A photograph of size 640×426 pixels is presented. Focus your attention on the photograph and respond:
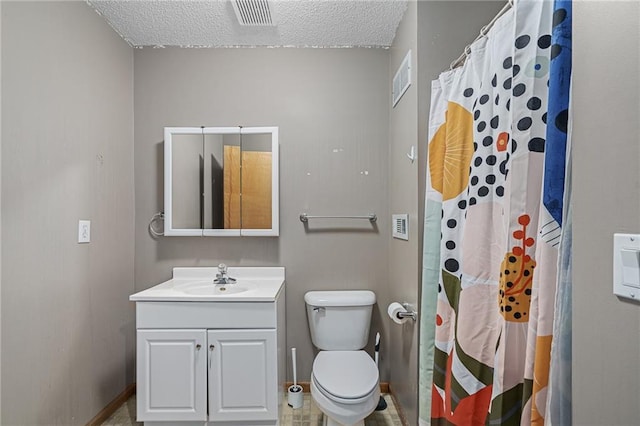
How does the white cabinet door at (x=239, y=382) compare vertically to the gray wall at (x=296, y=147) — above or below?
below

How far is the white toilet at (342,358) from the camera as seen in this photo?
1587 mm

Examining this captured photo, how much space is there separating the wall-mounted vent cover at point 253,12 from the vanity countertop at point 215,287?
1.53 metres

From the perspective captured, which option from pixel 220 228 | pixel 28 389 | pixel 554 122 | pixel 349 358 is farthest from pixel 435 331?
pixel 28 389

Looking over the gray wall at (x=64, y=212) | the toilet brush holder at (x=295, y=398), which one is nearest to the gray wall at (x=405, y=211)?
the toilet brush holder at (x=295, y=398)

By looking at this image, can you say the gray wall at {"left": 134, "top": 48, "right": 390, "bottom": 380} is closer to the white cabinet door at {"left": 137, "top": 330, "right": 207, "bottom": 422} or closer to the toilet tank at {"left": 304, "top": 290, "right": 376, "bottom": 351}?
the toilet tank at {"left": 304, "top": 290, "right": 376, "bottom": 351}

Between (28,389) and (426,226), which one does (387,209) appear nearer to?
→ (426,226)

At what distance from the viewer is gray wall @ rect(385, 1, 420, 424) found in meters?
1.76

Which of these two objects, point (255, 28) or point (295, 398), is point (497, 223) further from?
point (255, 28)

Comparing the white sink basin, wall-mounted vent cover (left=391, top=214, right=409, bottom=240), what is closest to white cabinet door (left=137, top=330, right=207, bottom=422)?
the white sink basin

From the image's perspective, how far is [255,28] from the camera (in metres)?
2.14

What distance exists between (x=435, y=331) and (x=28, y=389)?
174 centimetres

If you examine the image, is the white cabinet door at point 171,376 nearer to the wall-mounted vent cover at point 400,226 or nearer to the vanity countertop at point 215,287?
the vanity countertop at point 215,287

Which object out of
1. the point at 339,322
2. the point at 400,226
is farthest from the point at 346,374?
the point at 400,226

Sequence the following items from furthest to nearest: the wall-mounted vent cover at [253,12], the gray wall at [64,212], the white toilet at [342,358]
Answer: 1. the wall-mounted vent cover at [253,12]
2. the white toilet at [342,358]
3. the gray wall at [64,212]
